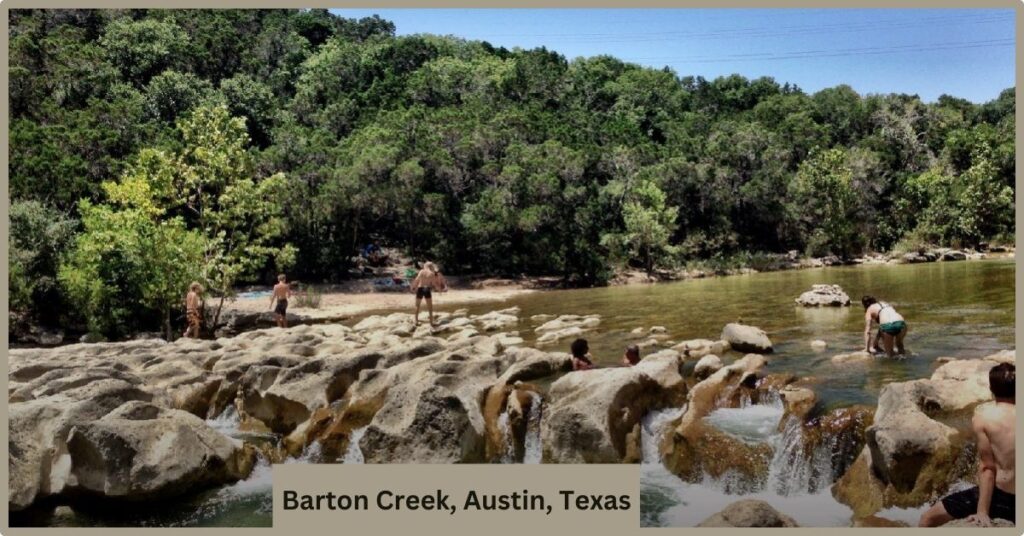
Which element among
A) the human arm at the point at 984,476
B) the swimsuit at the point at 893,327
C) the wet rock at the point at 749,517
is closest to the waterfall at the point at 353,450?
the wet rock at the point at 749,517

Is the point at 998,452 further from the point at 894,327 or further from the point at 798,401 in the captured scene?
the point at 894,327

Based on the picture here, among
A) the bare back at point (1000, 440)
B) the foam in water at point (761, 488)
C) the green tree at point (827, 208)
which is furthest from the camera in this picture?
the green tree at point (827, 208)

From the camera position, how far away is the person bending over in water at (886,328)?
10820 mm

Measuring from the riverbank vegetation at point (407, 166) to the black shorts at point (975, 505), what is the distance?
16656 mm

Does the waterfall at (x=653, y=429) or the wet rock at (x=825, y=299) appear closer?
the waterfall at (x=653, y=429)

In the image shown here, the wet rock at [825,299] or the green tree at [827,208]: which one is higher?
the green tree at [827,208]

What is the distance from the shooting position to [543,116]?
48.4 meters

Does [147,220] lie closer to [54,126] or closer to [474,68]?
[54,126]

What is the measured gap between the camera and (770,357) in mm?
11672

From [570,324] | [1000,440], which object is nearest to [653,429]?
[1000,440]

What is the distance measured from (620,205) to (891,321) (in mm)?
29296

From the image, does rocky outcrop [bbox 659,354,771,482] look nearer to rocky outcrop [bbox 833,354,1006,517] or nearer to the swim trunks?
rocky outcrop [bbox 833,354,1006,517]

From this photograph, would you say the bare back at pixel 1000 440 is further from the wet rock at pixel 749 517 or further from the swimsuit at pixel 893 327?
the swimsuit at pixel 893 327

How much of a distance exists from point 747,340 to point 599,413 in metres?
5.42
